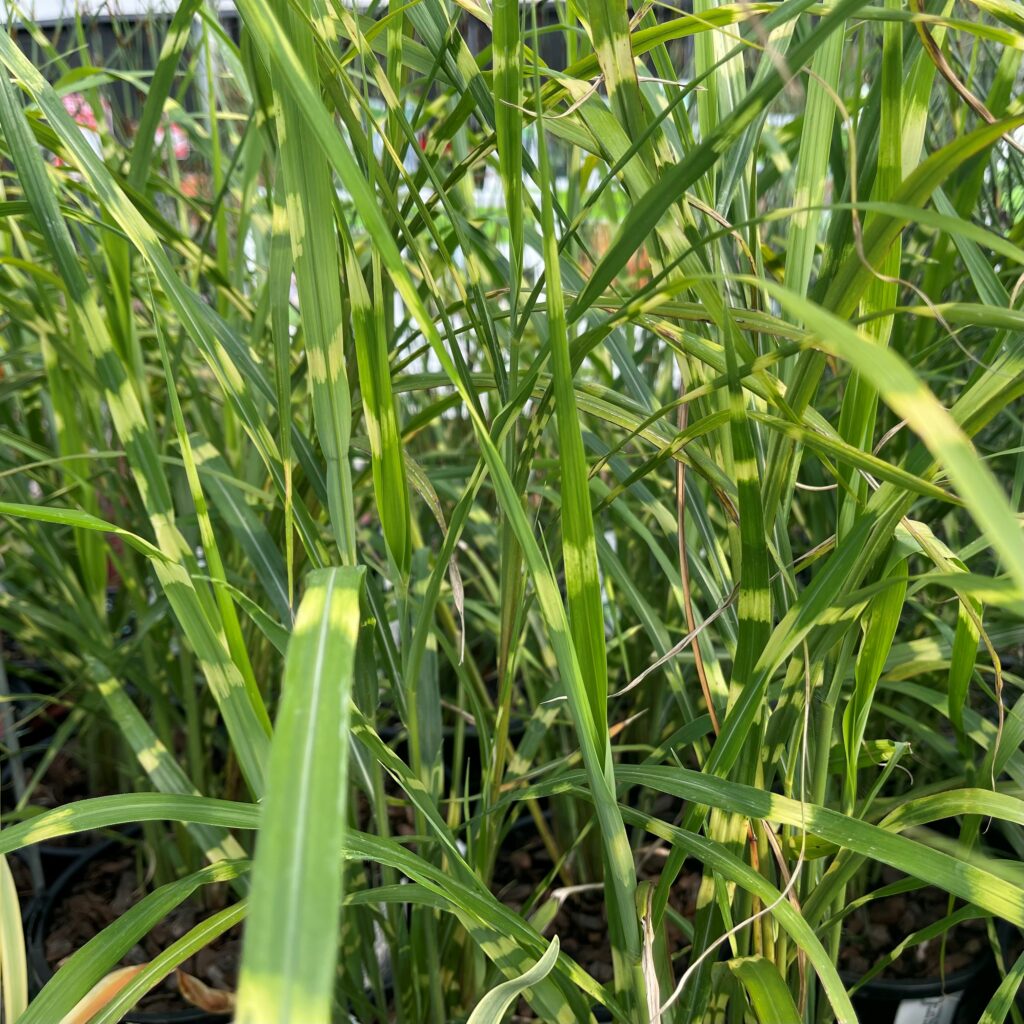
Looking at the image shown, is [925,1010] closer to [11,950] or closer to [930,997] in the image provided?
[930,997]

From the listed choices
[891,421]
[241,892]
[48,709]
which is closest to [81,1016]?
[241,892]

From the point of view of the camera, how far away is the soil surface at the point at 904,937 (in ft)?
2.11

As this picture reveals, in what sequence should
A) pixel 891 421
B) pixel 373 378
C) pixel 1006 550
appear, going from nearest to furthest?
pixel 1006 550, pixel 373 378, pixel 891 421

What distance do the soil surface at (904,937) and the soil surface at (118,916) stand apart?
0.44 m

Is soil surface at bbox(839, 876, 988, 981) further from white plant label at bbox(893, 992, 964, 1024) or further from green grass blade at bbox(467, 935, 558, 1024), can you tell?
green grass blade at bbox(467, 935, 558, 1024)

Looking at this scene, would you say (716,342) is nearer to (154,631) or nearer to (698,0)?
(698,0)

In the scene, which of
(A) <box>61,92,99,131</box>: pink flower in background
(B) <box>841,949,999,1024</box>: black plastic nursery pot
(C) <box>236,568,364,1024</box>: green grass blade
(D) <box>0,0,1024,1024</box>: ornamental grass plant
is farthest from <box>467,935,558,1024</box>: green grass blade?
(A) <box>61,92,99,131</box>: pink flower in background

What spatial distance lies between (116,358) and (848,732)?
0.37 meters

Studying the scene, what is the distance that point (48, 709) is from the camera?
108 centimetres

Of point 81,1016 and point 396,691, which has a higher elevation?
point 396,691

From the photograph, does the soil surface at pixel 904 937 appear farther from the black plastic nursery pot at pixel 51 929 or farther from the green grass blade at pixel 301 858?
the green grass blade at pixel 301 858

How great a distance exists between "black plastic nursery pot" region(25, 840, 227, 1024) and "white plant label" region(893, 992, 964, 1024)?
435 millimetres

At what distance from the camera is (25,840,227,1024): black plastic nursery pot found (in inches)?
23.5

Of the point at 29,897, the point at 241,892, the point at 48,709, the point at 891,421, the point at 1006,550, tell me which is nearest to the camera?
the point at 1006,550
